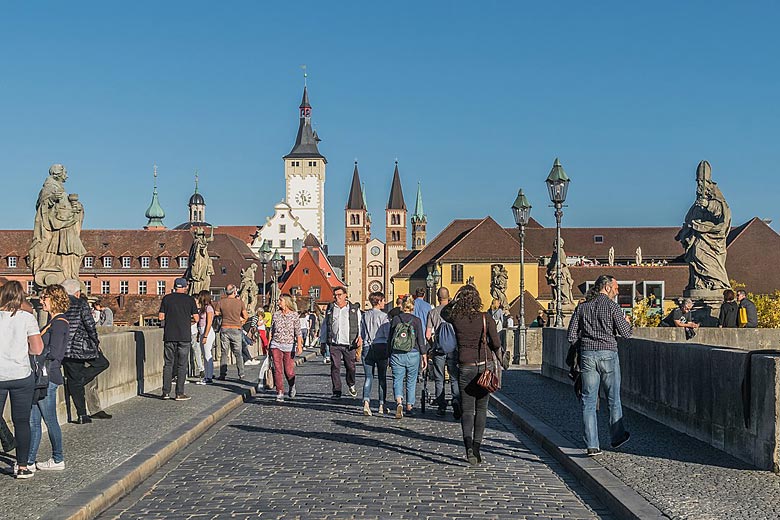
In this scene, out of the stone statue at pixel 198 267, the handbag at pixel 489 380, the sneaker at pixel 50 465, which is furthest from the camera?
the stone statue at pixel 198 267

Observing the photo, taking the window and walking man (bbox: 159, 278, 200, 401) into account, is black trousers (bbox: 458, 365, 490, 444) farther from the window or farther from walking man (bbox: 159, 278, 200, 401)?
the window

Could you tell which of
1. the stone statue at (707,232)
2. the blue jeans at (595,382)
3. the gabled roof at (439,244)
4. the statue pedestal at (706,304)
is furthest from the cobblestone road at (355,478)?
the gabled roof at (439,244)

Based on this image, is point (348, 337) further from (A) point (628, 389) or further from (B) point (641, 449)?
(B) point (641, 449)

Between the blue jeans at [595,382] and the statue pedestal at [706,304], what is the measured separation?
13.4m

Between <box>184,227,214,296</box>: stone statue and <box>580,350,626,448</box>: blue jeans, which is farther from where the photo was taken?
<box>184,227,214,296</box>: stone statue

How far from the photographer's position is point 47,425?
32.1 ft

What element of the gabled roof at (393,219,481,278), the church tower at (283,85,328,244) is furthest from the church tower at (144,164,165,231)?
the gabled roof at (393,219,481,278)

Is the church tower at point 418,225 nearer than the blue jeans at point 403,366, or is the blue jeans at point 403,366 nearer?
the blue jeans at point 403,366

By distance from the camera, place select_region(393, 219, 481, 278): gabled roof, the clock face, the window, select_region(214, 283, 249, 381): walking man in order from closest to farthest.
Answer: select_region(214, 283, 249, 381): walking man < the window < select_region(393, 219, 481, 278): gabled roof < the clock face

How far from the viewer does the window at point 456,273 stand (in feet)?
313

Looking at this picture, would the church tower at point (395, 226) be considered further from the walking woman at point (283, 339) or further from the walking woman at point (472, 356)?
the walking woman at point (472, 356)

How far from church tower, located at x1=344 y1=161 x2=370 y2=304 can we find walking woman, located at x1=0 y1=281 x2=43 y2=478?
14986 cm

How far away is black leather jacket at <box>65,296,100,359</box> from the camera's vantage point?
1241 centimetres

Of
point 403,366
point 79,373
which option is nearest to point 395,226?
point 403,366
